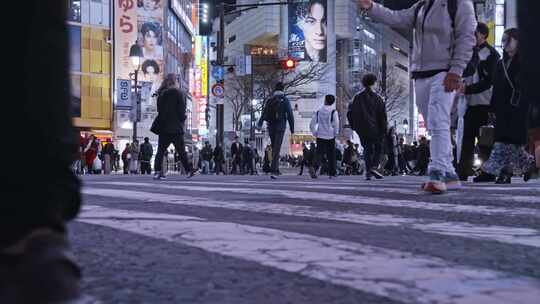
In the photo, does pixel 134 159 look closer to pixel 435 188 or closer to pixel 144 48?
pixel 435 188

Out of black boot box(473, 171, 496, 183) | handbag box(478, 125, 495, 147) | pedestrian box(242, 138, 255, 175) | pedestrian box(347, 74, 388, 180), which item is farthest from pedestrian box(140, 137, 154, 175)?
handbag box(478, 125, 495, 147)

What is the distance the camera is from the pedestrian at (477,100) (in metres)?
7.67

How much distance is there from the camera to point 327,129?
37.0 feet

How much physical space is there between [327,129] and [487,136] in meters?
3.92

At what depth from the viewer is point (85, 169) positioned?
23359mm

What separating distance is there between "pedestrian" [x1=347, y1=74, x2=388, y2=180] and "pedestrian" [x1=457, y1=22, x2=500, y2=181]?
212 cm

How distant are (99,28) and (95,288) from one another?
45552 millimetres

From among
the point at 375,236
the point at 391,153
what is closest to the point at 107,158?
the point at 391,153

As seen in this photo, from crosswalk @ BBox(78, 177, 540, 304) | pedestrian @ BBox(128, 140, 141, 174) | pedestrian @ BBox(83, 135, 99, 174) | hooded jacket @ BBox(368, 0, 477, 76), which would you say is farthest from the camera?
pedestrian @ BBox(128, 140, 141, 174)

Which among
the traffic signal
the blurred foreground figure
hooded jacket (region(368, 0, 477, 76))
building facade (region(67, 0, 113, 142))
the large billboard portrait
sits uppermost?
the large billboard portrait

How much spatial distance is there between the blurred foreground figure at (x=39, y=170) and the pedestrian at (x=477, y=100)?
22.9 feet

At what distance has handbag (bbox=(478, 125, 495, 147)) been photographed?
761 cm

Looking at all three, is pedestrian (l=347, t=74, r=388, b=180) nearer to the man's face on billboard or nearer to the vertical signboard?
the vertical signboard

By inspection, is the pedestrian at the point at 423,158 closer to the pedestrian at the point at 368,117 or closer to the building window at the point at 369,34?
the pedestrian at the point at 368,117
